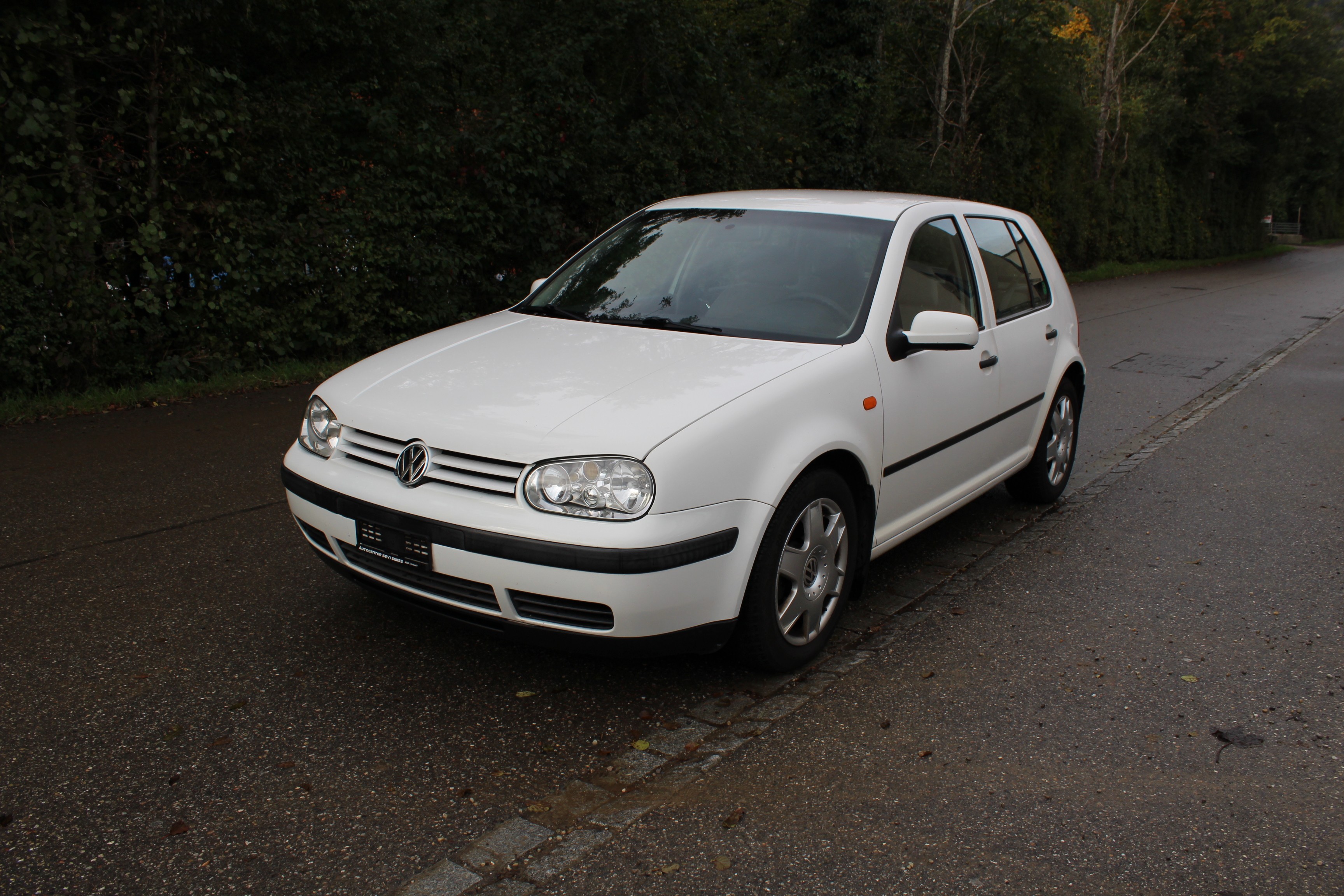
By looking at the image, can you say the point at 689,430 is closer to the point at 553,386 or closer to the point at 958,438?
the point at 553,386

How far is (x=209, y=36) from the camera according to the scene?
9227mm

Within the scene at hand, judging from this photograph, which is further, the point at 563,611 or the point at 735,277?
the point at 735,277

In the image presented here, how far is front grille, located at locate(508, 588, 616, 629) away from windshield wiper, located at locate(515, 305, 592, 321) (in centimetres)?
160

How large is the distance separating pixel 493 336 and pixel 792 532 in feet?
4.88

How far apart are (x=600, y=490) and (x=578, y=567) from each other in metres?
0.24

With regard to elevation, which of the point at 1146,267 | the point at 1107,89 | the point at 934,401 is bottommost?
the point at 1146,267

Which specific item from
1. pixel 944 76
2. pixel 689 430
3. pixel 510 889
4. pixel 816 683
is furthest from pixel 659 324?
pixel 944 76

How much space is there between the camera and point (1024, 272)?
5637mm

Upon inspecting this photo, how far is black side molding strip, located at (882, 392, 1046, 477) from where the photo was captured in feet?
13.8

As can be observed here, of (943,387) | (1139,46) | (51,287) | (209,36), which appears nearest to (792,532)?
(943,387)

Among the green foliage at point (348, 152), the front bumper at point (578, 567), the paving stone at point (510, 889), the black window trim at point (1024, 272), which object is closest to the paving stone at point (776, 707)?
the front bumper at point (578, 567)

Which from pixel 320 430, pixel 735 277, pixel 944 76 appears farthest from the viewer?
pixel 944 76

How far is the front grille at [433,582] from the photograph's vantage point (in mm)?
3299

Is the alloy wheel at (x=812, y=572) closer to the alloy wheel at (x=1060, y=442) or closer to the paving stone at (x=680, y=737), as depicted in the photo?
the paving stone at (x=680, y=737)
